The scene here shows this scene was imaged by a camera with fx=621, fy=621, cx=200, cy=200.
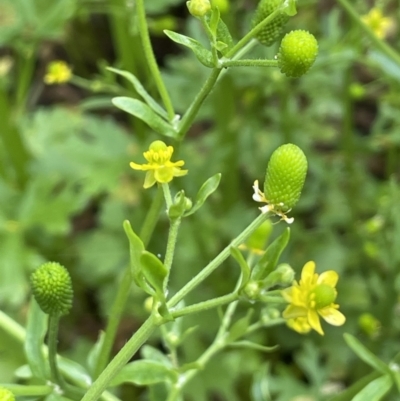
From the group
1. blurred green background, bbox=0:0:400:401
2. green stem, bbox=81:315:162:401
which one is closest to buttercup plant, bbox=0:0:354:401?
green stem, bbox=81:315:162:401

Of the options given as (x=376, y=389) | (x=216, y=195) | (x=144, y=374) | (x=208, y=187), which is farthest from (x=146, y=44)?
(x=216, y=195)

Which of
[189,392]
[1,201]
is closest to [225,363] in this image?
[189,392]

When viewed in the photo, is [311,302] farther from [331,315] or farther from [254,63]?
[254,63]

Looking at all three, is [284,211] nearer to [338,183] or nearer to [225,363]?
Answer: [225,363]

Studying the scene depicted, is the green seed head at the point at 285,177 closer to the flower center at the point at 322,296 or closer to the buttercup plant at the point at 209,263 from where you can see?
the buttercup plant at the point at 209,263

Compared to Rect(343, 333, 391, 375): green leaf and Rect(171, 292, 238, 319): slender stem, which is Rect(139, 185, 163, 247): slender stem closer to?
Rect(171, 292, 238, 319): slender stem
